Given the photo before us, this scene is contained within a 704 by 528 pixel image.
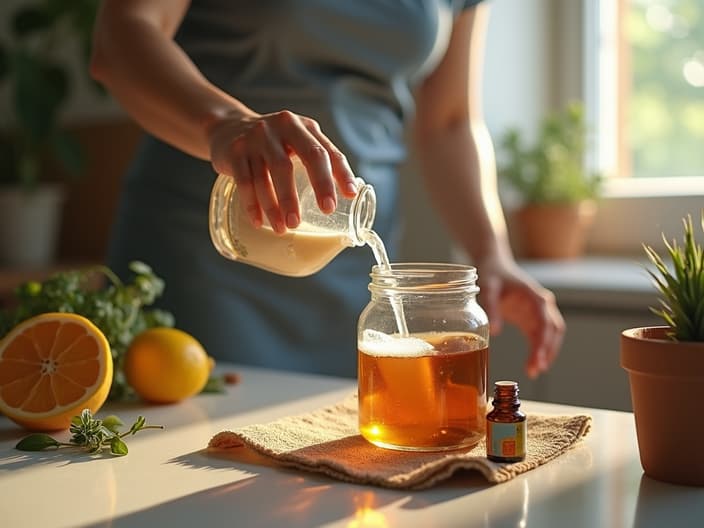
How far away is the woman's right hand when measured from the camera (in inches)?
35.4

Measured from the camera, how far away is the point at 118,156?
3.29 m

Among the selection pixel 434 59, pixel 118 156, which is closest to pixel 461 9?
pixel 434 59

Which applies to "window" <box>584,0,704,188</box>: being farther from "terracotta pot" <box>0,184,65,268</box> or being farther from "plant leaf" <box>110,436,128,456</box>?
"plant leaf" <box>110,436,128,456</box>

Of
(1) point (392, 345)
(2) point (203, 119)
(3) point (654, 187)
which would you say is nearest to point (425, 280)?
(1) point (392, 345)

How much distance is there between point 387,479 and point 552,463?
0.57 ft

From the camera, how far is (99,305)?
117 centimetres

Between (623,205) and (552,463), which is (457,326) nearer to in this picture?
(552,463)

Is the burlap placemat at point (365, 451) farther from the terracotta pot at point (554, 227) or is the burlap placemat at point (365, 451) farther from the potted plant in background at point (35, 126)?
the potted plant in background at point (35, 126)

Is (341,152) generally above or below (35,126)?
below

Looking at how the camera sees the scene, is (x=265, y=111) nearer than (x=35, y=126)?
Yes

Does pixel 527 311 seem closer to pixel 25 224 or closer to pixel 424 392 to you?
pixel 424 392

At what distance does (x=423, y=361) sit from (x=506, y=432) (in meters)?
0.10

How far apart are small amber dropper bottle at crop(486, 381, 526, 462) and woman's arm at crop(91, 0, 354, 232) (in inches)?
9.2

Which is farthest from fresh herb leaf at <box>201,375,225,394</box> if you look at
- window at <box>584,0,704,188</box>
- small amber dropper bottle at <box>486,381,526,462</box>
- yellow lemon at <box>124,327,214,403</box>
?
window at <box>584,0,704,188</box>
